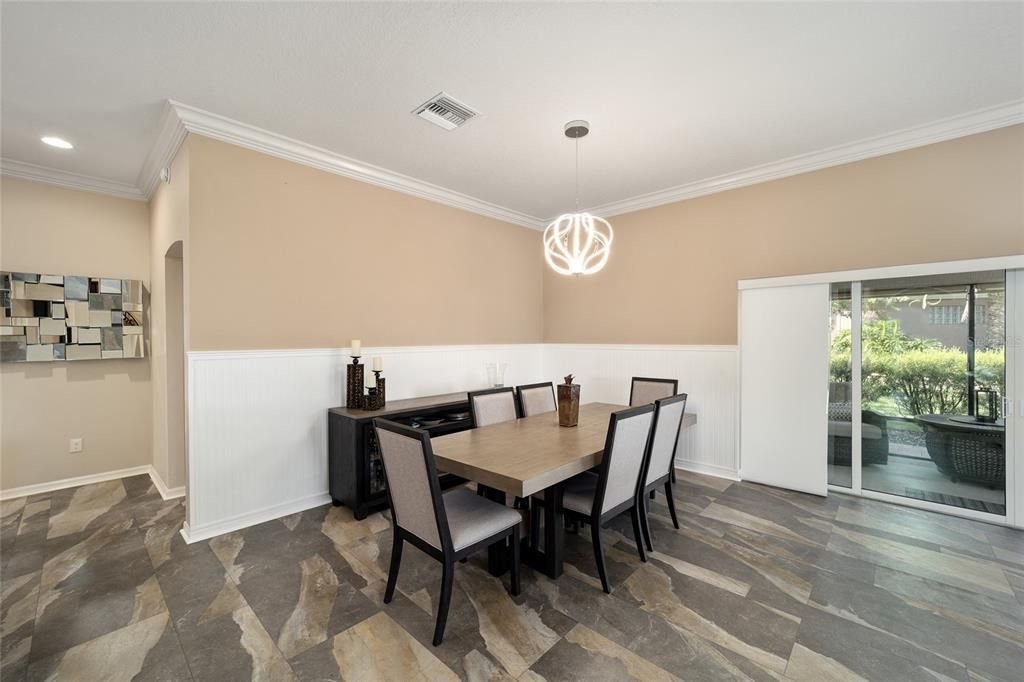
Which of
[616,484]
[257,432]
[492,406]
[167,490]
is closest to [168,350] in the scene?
[167,490]

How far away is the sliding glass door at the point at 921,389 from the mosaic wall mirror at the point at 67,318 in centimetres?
632

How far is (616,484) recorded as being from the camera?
2297mm

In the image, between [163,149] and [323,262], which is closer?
[163,149]

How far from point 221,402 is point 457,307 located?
2.29 metres

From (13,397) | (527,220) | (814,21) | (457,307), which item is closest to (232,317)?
(457,307)

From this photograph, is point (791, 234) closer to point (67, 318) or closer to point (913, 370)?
point (913, 370)

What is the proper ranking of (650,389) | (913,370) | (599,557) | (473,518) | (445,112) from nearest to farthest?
1. (473,518)
2. (599,557)
3. (445,112)
4. (913,370)
5. (650,389)

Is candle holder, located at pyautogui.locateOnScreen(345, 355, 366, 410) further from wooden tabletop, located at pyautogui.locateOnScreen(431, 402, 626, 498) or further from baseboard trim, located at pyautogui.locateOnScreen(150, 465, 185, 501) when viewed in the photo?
baseboard trim, located at pyautogui.locateOnScreen(150, 465, 185, 501)

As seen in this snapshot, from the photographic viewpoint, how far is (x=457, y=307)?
4.55 metres

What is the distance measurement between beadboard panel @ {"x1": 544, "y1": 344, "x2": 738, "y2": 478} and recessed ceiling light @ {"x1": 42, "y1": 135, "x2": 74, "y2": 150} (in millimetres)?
4985

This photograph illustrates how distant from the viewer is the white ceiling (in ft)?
6.58

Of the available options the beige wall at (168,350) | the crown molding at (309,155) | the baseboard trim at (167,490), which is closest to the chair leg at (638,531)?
the crown molding at (309,155)

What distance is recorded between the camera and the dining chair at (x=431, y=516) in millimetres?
→ 1828

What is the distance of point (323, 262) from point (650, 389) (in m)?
3.01
